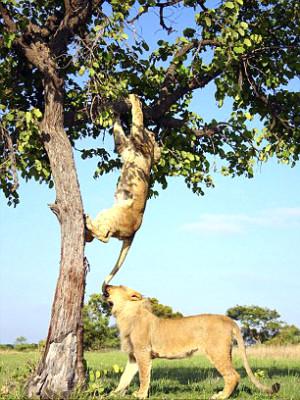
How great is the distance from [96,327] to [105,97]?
18927mm

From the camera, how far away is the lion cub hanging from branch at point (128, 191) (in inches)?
419

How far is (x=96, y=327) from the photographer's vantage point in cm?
2873

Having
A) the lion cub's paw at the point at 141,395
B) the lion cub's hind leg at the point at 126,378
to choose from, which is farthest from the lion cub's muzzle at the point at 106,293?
the lion cub's paw at the point at 141,395

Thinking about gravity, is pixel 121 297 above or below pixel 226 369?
above

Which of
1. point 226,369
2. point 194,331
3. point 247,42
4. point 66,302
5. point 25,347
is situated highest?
point 247,42

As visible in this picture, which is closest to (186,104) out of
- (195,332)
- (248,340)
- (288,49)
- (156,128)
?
(156,128)

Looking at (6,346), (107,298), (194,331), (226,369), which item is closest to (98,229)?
(107,298)

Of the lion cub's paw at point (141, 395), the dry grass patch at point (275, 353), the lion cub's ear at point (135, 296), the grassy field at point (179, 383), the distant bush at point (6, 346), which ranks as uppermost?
→ the distant bush at point (6, 346)

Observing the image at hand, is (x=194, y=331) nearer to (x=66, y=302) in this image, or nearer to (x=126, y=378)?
(x=126, y=378)

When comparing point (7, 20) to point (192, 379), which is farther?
point (192, 379)

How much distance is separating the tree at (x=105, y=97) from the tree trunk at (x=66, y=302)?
0.02 meters

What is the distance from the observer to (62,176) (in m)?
10.6

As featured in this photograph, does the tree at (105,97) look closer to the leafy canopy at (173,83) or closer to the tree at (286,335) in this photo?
the leafy canopy at (173,83)

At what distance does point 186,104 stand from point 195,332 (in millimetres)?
6450
